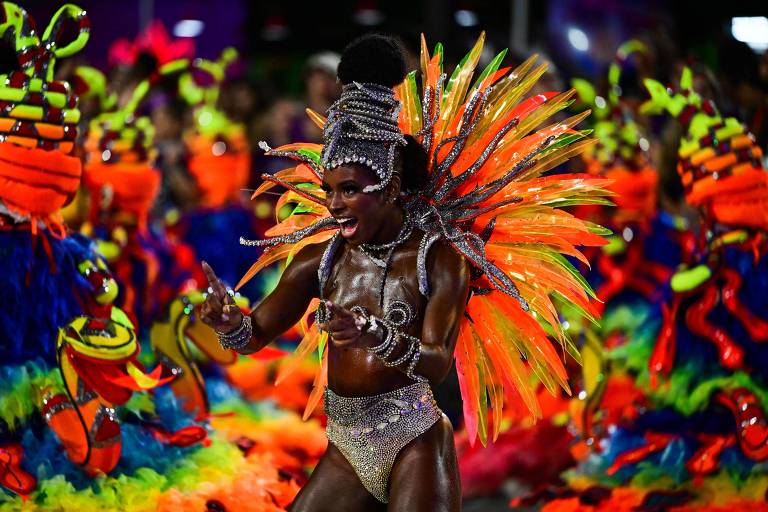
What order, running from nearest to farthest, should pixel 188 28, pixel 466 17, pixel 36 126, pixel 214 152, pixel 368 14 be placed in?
1. pixel 36 126
2. pixel 214 152
3. pixel 188 28
4. pixel 466 17
5. pixel 368 14

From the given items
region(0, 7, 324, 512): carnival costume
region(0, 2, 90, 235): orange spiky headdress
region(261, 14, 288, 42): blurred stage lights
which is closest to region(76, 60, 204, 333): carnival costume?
region(0, 7, 324, 512): carnival costume

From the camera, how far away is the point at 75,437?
3.73 m

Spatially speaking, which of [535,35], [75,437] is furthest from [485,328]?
[535,35]

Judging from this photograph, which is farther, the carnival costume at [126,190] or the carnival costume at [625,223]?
the carnival costume at [625,223]

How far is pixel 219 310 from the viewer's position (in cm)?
287

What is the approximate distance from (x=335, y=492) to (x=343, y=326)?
24.2 inches

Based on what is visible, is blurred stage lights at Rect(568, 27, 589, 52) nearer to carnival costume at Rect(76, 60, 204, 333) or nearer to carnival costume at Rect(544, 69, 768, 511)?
carnival costume at Rect(76, 60, 204, 333)

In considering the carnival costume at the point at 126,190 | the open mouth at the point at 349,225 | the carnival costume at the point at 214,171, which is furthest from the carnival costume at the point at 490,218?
the carnival costume at the point at 214,171

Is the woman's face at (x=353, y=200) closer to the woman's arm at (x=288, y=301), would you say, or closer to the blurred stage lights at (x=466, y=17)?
the woman's arm at (x=288, y=301)

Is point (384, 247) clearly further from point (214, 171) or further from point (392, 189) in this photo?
point (214, 171)

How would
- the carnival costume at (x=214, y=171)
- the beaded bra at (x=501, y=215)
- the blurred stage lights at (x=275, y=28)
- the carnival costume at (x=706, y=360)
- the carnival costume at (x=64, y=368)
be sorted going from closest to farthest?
the beaded bra at (x=501, y=215)
the carnival costume at (x=64, y=368)
the carnival costume at (x=706, y=360)
the carnival costume at (x=214, y=171)
the blurred stage lights at (x=275, y=28)

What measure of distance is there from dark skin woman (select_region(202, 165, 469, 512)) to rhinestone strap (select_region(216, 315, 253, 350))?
2 cm

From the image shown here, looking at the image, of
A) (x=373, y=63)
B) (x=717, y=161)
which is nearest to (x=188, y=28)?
(x=717, y=161)

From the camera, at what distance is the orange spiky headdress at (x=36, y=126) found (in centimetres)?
375
